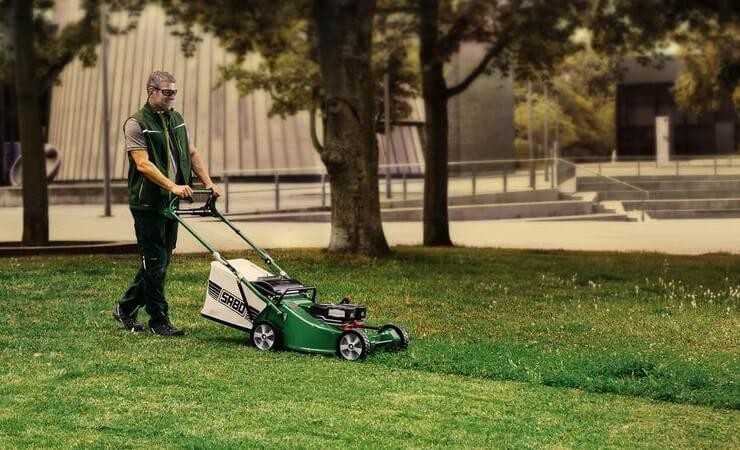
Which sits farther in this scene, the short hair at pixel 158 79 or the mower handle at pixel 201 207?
the short hair at pixel 158 79

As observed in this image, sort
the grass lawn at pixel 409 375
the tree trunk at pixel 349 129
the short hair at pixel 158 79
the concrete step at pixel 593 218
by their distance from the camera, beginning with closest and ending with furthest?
the grass lawn at pixel 409 375, the short hair at pixel 158 79, the tree trunk at pixel 349 129, the concrete step at pixel 593 218

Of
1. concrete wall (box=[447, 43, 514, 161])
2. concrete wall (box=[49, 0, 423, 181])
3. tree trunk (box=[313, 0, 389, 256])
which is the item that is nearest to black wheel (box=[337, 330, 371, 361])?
tree trunk (box=[313, 0, 389, 256])

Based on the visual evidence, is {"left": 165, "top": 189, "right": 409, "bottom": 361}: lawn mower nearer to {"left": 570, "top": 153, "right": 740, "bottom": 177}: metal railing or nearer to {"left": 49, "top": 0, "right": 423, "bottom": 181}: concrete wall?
{"left": 570, "top": 153, "right": 740, "bottom": 177}: metal railing

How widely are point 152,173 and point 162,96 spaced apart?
0.59 meters

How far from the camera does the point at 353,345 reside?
8836 millimetres

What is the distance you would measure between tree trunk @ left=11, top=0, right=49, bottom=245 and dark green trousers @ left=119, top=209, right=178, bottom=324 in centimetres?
870

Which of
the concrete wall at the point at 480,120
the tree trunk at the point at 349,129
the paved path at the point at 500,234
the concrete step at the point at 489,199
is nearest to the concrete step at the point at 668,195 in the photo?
the concrete step at the point at 489,199

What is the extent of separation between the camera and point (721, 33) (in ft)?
70.5

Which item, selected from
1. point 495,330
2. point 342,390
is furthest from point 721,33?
point 342,390

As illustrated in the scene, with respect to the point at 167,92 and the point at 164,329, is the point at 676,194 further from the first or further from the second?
the point at 167,92

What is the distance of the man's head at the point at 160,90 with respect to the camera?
9.51 metres

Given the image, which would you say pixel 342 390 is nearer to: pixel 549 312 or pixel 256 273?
pixel 256 273

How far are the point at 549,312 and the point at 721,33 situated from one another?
36.9ft

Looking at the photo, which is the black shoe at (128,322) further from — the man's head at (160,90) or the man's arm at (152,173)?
the man's head at (160,90)
